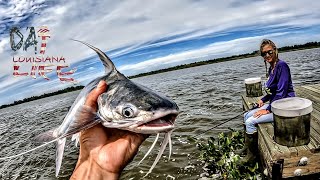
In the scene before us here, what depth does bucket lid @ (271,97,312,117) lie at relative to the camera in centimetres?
468

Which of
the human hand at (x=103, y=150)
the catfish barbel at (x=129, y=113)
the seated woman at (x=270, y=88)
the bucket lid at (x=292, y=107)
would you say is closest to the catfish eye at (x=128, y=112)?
the catfish barbel at (x=129, y=113)

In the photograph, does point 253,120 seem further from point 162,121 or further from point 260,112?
point 162,121

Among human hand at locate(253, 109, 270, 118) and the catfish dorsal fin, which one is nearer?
the catfish dorsal fin

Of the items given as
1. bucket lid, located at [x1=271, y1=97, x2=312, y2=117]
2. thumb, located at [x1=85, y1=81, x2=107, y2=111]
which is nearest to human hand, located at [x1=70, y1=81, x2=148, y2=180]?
thumb, located at [x1=85, y1=81, x2=107, y2=111]

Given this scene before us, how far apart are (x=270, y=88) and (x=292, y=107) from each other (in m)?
1.61

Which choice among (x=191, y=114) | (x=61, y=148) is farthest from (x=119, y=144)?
(x=191, y=114)

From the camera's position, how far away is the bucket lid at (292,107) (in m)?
4.68

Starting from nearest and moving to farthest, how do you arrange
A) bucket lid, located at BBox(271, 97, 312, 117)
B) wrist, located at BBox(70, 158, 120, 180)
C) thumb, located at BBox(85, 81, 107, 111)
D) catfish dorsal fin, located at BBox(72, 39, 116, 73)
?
wrist, located at BBox(70, 158, 120, 180) → thumb, located at BBox(85, 81, 107, 111) → catfish dorsal fin, located at BBox(72, 39, 116, 73) → bucket lid, located at BBox(271, 97, 312, 117)

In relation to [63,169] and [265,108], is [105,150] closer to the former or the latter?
[265,108]

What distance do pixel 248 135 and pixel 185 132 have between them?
506cm

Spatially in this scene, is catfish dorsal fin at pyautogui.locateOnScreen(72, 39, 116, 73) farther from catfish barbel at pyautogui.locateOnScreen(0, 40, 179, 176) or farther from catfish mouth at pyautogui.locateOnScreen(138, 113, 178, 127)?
catfish mouth at pyautogui.locateOnScreen(138, 113, 178, 127)

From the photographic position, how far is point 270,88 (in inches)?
257

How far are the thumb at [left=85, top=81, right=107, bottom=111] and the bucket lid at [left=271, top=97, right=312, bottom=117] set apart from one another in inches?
130

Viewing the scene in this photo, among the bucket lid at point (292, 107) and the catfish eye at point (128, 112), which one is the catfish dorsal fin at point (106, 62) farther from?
the bucket lid at point (292, 107)
